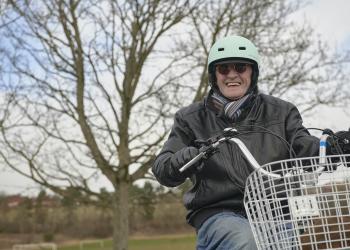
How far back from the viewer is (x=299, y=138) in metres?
2.87

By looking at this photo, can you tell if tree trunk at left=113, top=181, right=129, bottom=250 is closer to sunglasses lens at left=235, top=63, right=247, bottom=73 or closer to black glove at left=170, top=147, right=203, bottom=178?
sunglasses lens at left=235, top=63, right=247, bottom=73

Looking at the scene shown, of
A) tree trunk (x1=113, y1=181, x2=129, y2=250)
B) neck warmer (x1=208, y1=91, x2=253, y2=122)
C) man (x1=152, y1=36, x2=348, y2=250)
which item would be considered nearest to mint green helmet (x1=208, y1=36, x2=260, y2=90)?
man (x1=152, y1=36, x2=348, y2=250)

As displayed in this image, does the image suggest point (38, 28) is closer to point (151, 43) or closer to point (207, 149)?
point (151, 43)

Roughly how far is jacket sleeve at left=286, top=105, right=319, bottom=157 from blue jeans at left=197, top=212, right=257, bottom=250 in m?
0.51

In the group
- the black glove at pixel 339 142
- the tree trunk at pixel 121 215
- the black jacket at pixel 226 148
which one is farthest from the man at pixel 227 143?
the tree trunk at pixel 121 215

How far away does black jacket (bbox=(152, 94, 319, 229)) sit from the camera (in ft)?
8.88

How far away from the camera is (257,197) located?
2.14 meters

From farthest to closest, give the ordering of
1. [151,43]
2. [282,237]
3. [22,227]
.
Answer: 1. [22,227]
2. [151,43]
3. [282,237]

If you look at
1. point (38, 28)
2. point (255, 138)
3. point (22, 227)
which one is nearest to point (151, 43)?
point (38, 28)

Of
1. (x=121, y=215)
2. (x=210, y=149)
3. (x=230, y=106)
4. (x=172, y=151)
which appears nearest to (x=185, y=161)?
(x=210, y=149)

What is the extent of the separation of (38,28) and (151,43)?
2.35 m

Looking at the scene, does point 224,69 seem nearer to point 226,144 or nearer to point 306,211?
point 226,144

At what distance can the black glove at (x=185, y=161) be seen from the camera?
245 cm

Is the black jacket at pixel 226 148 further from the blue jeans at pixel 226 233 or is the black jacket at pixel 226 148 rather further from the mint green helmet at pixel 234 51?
the mint green helmet at pixel 234 51
